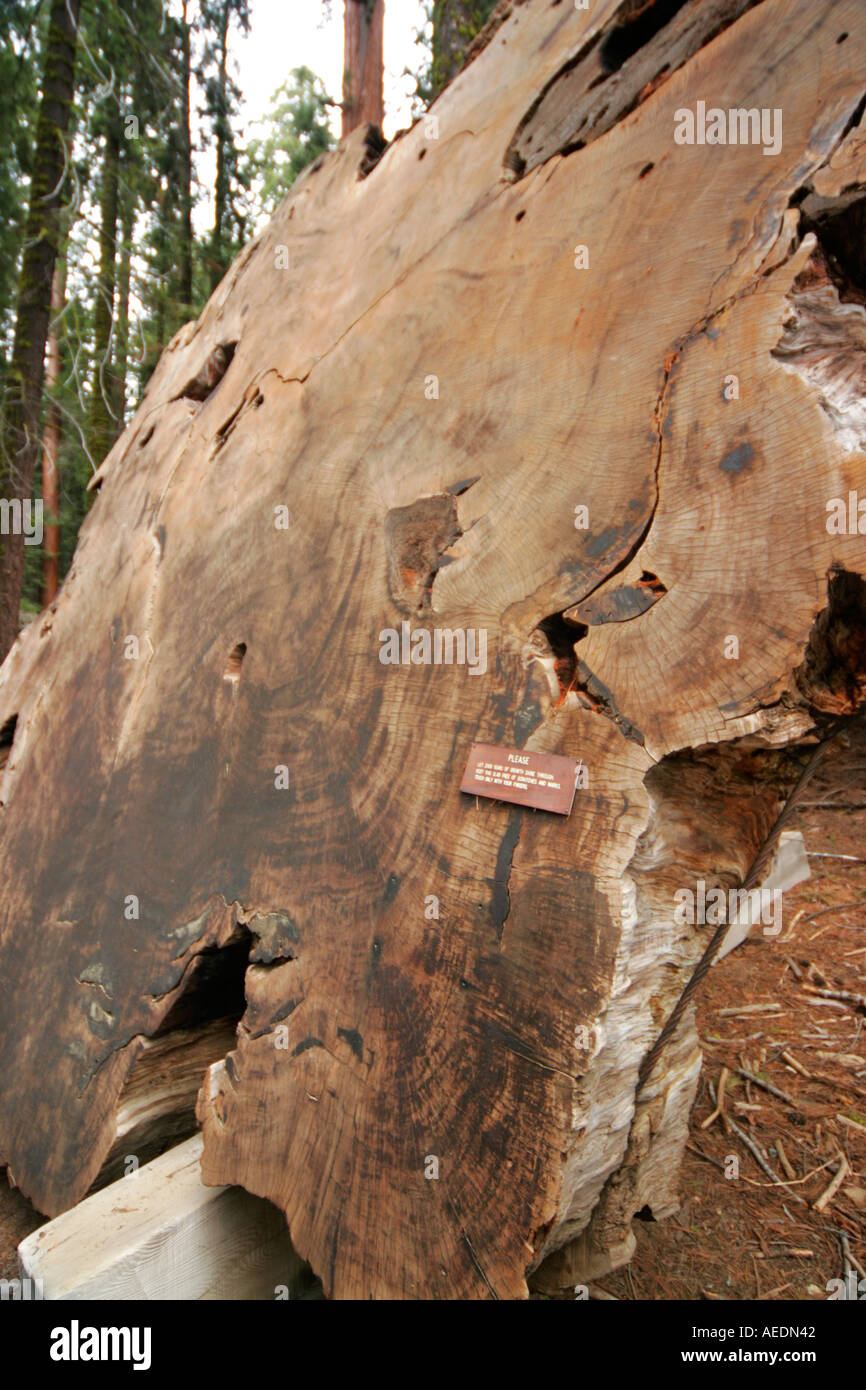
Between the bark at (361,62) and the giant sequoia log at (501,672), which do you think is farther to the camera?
the bark at (361,62)

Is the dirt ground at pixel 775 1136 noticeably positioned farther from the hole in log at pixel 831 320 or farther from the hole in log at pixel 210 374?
the hole in log at pixel 210 374

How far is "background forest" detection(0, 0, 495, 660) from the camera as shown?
6.98 metres

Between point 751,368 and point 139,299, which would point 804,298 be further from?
point 139,299

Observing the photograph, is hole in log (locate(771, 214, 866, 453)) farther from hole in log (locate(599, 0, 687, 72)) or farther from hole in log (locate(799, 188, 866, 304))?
hole in log (locate(599, 0, 687, 72))

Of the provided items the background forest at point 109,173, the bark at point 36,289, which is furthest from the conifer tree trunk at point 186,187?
the bark at point 36,289

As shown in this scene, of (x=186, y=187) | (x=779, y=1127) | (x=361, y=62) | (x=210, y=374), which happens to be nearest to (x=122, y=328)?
(x=186, y=187)

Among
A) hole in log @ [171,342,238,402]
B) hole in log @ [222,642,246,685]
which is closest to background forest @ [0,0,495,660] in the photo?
hole in log @ [171,342,238,402]

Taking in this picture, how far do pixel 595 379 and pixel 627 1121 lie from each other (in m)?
1.35

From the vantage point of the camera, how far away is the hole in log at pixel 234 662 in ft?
7.83

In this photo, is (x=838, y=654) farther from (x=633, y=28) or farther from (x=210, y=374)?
(x=210, y=374)

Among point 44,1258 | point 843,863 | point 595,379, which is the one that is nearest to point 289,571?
point 595,379

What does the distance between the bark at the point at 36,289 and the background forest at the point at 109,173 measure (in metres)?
0.01

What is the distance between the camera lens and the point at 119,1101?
217 cm

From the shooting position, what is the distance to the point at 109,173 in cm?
915
